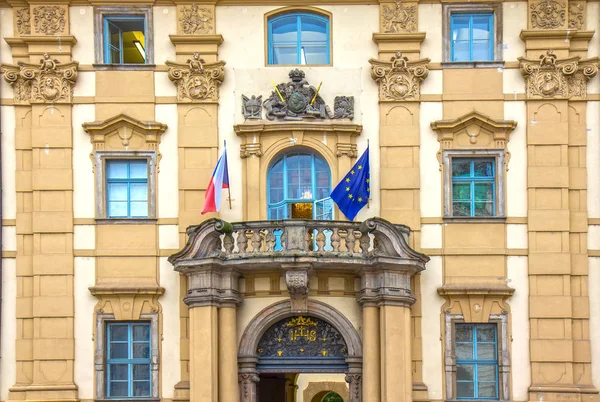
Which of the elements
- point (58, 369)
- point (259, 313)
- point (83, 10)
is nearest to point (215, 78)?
point (83, 10)

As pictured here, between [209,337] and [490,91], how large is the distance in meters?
7.92

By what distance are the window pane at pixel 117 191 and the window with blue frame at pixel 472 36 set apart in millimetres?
7609

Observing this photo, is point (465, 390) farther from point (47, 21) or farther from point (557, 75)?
point (47, 21)

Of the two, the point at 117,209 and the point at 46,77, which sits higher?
the point at 46,77

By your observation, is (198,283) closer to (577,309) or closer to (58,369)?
(58,369)

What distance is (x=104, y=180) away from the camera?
94.0 ft

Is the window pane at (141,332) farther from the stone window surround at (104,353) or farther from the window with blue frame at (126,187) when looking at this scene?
the window with blue frame at (126,187)

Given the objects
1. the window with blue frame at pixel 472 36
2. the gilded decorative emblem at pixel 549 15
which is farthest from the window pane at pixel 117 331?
the gilded decorative emblem at pixel 549 15

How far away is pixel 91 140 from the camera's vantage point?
2872 cm

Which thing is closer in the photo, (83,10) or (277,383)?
(83,10)

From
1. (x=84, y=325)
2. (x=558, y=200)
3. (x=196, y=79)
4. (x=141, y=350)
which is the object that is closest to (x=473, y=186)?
(x=558, y=200)

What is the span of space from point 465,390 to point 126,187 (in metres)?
8.33

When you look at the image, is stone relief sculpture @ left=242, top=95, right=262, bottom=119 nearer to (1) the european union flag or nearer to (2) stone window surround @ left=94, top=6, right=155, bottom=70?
(2) stone window surround @ left=94, top=6, right=155, bottom=70

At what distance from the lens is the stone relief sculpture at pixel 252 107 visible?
28641 millimetres
